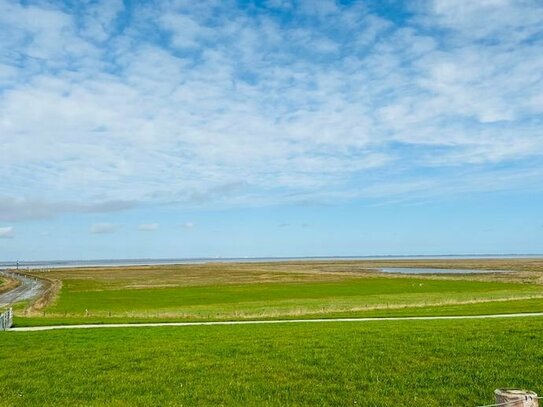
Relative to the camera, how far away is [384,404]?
34.4 ft

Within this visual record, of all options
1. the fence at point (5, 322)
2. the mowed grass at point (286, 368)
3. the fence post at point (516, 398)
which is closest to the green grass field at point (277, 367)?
the mowed grass at point (286, 368)

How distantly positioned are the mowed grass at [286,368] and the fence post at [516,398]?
4096 millimetres

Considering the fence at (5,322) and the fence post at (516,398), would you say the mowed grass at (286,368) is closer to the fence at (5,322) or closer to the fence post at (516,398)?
the fence post at (516,398)

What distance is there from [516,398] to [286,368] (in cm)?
784

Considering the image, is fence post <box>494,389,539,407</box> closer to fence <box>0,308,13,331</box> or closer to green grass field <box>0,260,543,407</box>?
green grass field <box>0,260,543,407</box>

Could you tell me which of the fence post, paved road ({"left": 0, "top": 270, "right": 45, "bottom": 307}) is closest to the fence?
the fence post

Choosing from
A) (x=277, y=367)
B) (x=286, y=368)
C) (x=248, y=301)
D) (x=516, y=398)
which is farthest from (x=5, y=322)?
(x=248, y=301)

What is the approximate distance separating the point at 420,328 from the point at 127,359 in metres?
10.6

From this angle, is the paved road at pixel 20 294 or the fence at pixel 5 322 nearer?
the fence at pixel 5 322

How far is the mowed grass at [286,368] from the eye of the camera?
11.2 meters

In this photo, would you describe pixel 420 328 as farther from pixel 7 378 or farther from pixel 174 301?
pixel 174 301

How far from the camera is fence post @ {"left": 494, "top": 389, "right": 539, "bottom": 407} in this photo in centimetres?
634

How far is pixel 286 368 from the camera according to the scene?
13531 mm

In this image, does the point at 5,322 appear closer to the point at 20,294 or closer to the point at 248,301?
the point at 248,301
